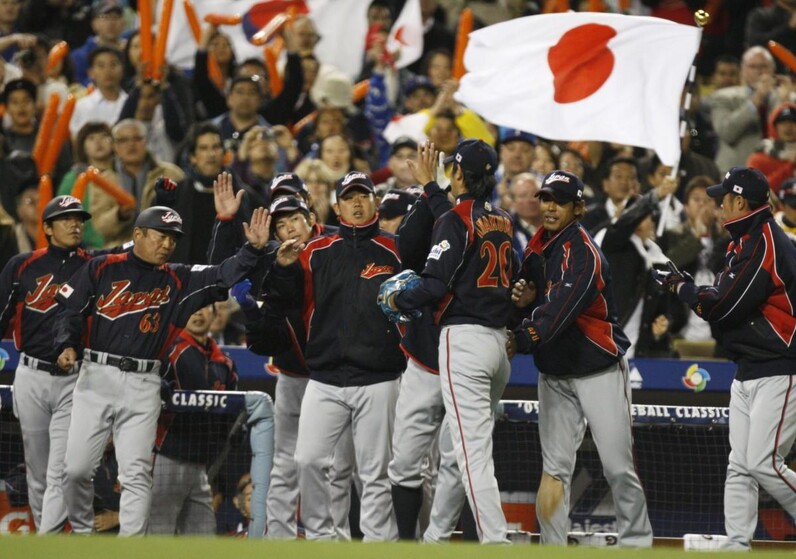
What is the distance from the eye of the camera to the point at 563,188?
7.72 meters

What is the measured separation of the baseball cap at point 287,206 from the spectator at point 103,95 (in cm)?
498

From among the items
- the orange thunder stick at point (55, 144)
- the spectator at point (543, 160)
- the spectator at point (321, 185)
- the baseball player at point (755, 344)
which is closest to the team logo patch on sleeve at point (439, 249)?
the baseball player at point (755, 344)

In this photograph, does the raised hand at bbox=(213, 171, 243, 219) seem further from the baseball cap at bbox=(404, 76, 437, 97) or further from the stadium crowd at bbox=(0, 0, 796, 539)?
the baseball cap at bbox=(404, 76, 437, 97)

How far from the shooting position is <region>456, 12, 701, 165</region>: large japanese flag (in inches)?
367

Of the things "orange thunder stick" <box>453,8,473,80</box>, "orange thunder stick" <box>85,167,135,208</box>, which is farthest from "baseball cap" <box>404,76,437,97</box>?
"orange thunder stick" <box>85,167,135,208</box>

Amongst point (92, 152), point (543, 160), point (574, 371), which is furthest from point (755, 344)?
point (92, 152)

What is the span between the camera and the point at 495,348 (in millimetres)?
7496

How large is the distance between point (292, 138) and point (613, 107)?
4134mm

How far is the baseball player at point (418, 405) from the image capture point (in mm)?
7680

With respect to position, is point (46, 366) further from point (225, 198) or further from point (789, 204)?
point (789, 204)

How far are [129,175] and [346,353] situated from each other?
163 inches

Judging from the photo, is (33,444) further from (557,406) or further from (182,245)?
(557,406)

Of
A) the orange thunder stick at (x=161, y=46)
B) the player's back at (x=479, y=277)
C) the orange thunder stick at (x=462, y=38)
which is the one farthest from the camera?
the orange thunder stick at (x=161, y=46)

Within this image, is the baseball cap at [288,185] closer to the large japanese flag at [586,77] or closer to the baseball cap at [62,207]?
the baseball cap at [62,207]
